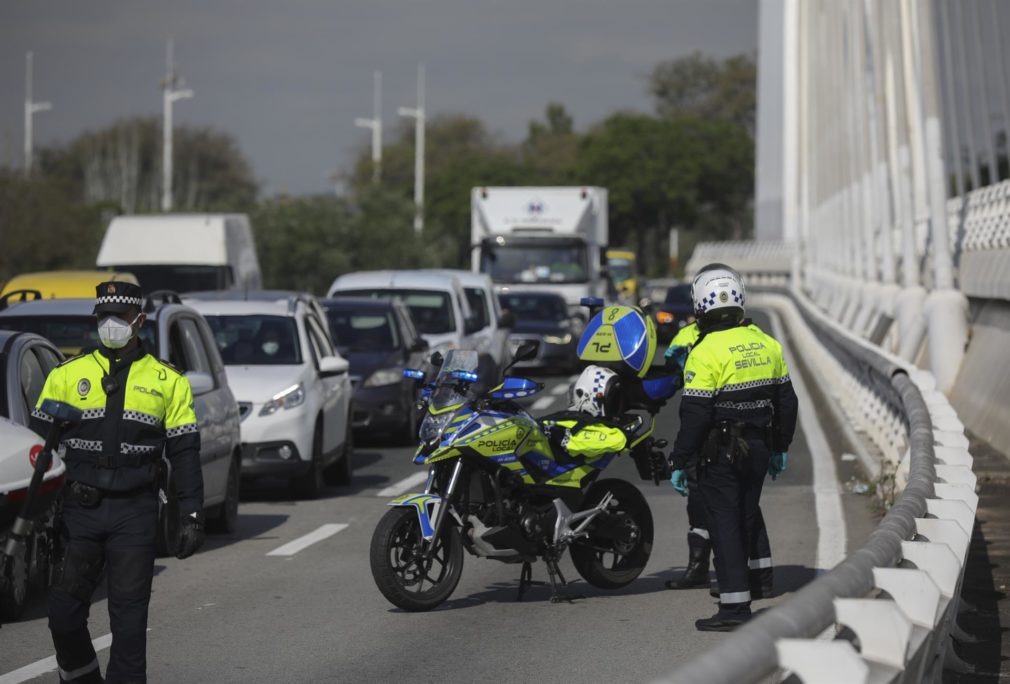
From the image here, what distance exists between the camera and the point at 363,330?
68.2ft

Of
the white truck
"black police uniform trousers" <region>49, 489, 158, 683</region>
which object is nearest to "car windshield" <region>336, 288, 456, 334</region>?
the white truck

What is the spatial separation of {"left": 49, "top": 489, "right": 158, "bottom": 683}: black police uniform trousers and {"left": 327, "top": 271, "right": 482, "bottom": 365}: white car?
16534mm

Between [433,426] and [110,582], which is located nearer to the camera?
[110,582]

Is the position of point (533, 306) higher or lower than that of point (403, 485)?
higher

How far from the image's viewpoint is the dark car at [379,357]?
63.3 feet

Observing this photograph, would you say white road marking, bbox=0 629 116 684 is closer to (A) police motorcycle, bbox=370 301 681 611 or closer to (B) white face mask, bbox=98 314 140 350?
(B) white face mask, bbox=98 314 140 350

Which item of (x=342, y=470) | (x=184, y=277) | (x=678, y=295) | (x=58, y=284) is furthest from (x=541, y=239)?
(x=342, y=470)

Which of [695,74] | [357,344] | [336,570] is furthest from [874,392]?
[695,74]

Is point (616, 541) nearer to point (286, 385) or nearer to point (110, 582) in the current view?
point (110, 582)

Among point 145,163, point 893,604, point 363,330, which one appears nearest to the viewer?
point 893,604

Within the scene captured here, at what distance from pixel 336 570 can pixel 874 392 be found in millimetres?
8548

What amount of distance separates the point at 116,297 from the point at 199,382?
533 cm

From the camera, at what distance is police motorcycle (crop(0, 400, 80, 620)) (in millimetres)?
8500

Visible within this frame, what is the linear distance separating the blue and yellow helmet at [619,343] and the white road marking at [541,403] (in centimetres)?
1349
